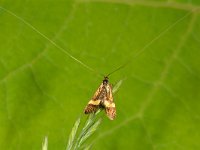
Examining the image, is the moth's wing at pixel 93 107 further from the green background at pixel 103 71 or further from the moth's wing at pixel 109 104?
the green background at pixel 103 71

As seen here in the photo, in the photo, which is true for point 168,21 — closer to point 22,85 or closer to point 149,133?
point 149,133

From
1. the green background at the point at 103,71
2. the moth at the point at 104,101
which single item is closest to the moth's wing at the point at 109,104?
the moth at the point at 104,101

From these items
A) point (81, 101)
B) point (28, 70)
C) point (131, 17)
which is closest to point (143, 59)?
point (131, 17)

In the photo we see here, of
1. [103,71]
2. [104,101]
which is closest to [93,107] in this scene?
[104,101]

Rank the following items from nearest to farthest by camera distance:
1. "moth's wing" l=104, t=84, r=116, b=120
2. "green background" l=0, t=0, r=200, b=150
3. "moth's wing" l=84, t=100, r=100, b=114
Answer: "moth's wing" l=84, t=100, r=100, b=114 < "moth's wing" l=104, t=84, r=116, b=120 < "green background" l=0, t=0, r=200, b=150

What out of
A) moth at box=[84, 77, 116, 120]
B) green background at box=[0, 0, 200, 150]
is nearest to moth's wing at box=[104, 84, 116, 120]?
moth at box=[84, 77, 116, 120]

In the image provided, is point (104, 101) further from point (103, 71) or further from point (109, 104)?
point (103, 71)

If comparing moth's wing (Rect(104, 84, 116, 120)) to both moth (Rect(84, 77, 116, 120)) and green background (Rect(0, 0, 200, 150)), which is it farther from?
green background (Rect(0, 0, 200, 150))
